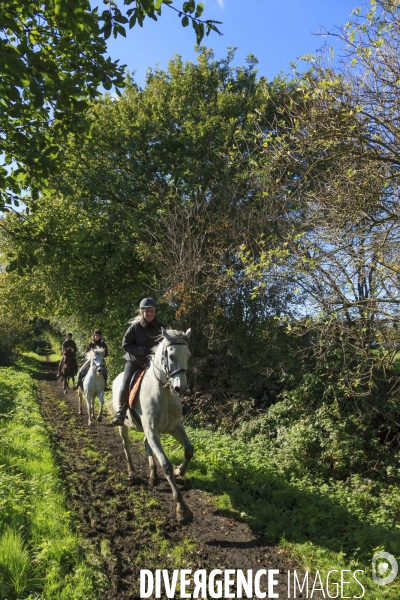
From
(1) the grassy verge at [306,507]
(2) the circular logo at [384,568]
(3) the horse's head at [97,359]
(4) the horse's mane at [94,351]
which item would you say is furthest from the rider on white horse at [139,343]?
(4) the horse's mane at [94,351]

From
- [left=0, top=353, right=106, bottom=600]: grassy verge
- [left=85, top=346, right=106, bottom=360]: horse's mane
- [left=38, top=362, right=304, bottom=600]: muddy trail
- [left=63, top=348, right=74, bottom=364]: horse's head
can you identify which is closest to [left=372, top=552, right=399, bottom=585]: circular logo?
[left=38, top=362, right=304, bottom=600]: muddy trail

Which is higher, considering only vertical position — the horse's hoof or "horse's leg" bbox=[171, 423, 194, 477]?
"horse's leg" bbox=[171, 423, 194, 477]

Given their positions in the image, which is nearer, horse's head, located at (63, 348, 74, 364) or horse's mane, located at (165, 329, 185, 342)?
horse's mane, located at (165, 329, 185, 342)

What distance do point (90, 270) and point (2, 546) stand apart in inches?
544

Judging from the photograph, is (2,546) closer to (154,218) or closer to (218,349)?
(218,349)

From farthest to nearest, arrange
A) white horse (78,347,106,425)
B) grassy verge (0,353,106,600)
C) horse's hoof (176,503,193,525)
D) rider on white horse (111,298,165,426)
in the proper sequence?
white horse (78,347,106,425) < rider on white horse (111,298,165,426) < horse's hoof (176,503,193,525) < grassy verge (0,353,106,600)

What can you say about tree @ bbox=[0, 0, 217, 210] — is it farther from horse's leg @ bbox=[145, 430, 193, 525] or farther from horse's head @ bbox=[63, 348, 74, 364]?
horse's head @ bbox=[63, 348, 74, 364]

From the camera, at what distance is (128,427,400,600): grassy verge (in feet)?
15.4

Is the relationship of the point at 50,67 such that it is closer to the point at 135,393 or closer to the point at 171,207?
the point at 135,393

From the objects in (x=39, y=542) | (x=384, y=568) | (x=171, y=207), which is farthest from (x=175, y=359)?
(x=171, y=207)

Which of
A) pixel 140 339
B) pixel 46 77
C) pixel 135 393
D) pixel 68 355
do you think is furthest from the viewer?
pixel 68 355

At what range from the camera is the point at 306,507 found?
6227 millimetres

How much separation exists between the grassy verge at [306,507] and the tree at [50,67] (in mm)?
5369

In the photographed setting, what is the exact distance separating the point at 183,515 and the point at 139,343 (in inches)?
112
